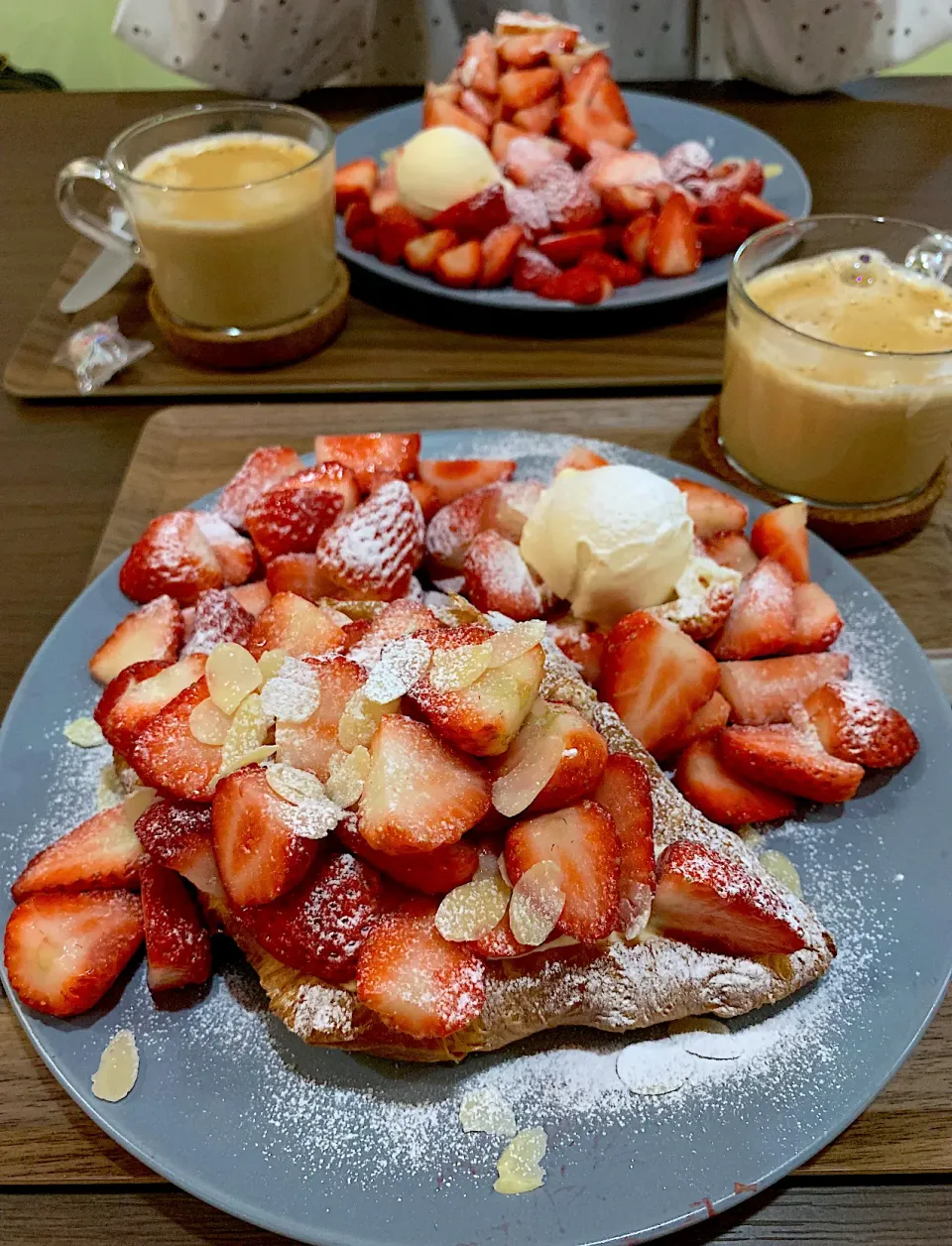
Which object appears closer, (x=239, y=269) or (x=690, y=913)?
(x=690, y=913)

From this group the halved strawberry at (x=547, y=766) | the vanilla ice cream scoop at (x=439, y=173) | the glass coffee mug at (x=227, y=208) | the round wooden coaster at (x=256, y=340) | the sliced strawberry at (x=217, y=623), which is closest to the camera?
the halved strawberry at (x=547, y=766)

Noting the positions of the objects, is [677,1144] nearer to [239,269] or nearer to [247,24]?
[239,269]

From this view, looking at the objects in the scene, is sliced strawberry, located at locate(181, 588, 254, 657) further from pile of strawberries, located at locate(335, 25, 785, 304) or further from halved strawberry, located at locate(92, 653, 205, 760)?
pile of strawberries, located at locate(335, 25, 785, 304)

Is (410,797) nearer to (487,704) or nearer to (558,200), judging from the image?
(487,704)

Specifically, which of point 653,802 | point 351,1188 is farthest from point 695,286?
point 351,1188

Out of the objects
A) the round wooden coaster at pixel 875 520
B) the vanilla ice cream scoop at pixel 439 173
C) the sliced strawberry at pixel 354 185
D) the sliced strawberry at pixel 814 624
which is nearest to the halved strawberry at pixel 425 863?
the sliced strawberry at pixel 814 624

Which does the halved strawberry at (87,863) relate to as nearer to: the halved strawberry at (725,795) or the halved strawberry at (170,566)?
the halved strawberry at (170,566)

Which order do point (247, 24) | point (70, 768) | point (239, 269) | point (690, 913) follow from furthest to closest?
1. point (247, 24)
2. point (239, 269)
3. point (70, 768)
4. point (690, 913)
